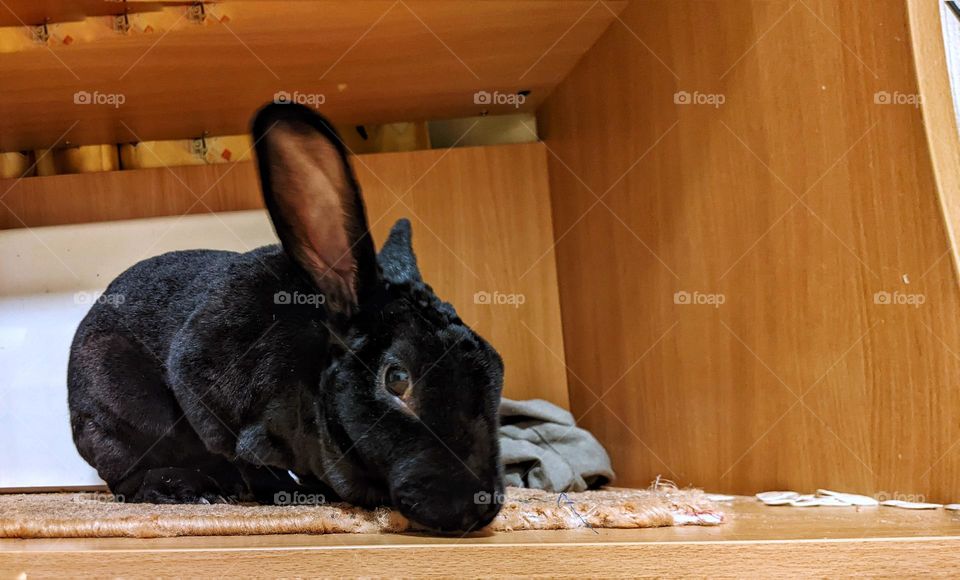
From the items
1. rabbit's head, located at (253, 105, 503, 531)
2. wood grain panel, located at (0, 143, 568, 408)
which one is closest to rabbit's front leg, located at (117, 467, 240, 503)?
rabbit's head, located at (253, 105, 503, 531)

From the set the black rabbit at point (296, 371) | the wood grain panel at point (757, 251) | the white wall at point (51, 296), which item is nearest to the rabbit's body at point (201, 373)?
the black rabbit at point (296, 371)

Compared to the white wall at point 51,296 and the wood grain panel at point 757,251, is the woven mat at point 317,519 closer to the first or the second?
the wood grain panel at point 757,251

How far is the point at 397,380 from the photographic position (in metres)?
0.72

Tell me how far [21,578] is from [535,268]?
68 cm

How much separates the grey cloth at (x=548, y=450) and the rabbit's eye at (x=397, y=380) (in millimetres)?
300

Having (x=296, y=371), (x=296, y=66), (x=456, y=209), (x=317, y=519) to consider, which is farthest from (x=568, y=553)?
(x=296, y=66)

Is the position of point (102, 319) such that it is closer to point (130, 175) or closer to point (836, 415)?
point (130, 175)

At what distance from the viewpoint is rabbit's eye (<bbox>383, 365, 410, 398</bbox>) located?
0.72 meters

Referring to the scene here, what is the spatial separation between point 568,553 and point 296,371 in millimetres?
324

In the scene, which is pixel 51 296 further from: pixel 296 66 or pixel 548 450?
pixel 548 450

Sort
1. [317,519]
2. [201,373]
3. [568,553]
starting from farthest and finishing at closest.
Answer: [201,373] → [317,519] → [568,553]

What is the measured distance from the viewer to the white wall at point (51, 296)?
40.0 inches

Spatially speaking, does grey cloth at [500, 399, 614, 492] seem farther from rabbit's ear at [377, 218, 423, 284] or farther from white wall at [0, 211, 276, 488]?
white wall at [0, 211, 276, 488]

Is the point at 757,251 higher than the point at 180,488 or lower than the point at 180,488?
higher
